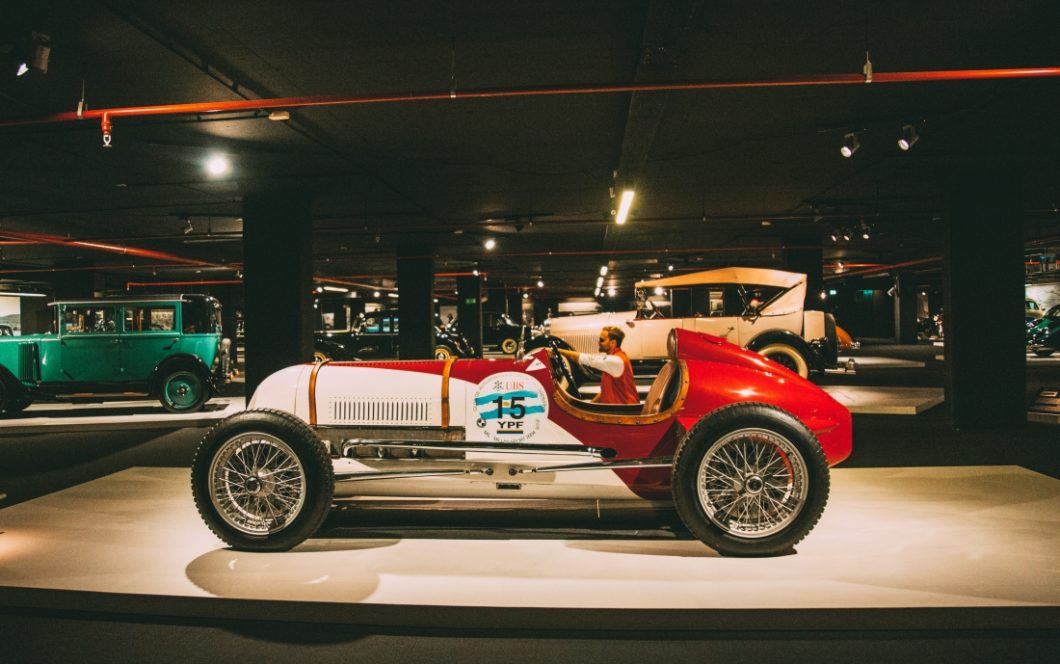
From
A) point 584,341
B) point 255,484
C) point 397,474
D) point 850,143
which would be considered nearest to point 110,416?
point 255,484

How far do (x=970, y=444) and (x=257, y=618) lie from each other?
278 inches

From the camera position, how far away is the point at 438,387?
385cm

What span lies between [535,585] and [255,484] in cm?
172

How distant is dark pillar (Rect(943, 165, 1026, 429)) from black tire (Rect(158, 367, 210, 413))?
10974 mm

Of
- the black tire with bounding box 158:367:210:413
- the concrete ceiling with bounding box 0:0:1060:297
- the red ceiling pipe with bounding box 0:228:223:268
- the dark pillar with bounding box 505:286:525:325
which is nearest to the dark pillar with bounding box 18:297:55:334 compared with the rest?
the red ceiling pipe with bounding box 0:228:223:268

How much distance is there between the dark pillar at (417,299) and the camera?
15820 millimetres

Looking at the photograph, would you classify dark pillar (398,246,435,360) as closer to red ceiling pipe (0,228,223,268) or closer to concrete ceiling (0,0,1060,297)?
concrete ceiling (0,0,1060,297)

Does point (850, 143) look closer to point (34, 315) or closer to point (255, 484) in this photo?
point (255, 484)

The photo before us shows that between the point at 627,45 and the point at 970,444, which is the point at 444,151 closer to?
the point at 627,45

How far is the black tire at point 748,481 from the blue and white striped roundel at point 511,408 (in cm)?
85

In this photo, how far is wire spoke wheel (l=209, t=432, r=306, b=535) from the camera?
11.7 feet

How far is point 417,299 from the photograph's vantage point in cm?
1609

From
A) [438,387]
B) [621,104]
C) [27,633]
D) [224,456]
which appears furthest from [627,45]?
[27,633]

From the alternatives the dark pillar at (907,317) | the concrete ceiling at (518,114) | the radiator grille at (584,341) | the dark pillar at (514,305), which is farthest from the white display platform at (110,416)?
the dark pillar at (907,317)
